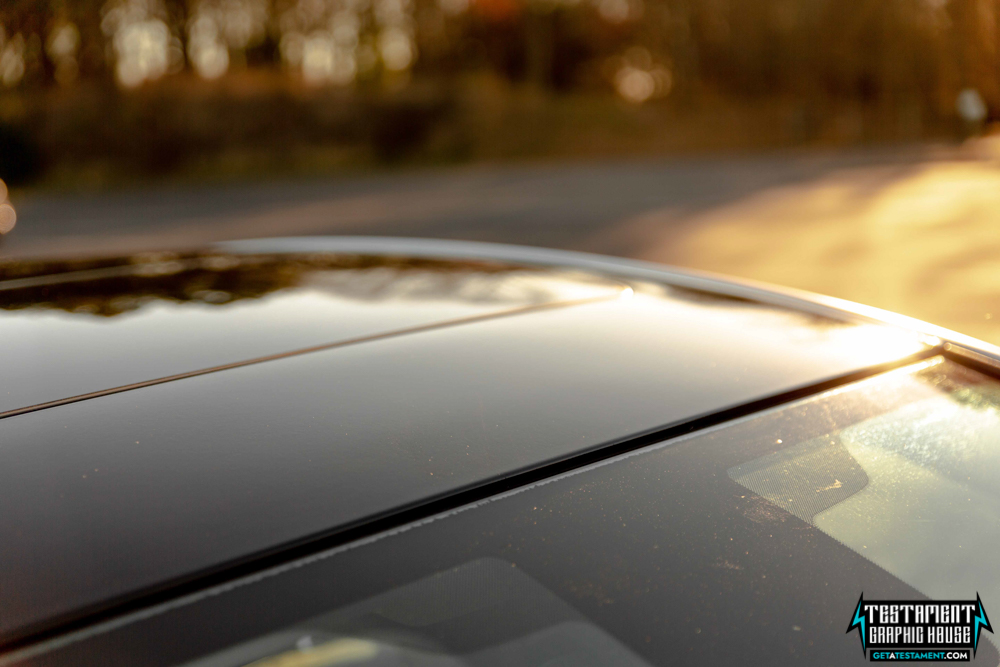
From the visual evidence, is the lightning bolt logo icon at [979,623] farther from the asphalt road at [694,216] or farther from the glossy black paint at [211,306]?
the asphalt road at [694,216]

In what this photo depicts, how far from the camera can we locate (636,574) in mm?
862

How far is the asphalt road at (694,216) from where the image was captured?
7.78m

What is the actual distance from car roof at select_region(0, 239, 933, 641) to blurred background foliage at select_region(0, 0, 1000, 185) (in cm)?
2047

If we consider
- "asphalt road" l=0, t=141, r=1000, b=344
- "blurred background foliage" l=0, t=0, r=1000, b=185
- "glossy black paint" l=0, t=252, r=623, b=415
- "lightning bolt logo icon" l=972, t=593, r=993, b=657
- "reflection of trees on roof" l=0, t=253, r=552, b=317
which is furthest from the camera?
"blurred background foliage" l=0, t=0, r=1000, b=185

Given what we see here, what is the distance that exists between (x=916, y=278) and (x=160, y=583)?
7.74 meters

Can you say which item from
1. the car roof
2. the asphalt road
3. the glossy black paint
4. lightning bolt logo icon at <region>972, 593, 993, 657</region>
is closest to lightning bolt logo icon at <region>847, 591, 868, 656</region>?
lightning bolt logo icon at <region>972, 593, 993, 657</region>

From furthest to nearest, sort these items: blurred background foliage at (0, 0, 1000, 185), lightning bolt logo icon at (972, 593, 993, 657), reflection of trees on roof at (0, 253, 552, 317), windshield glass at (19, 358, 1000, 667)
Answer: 1. blurred background foliage at (0, 0, 1000, 185)
2. reflection of trees on roof at (0, 253, 552, 317)
3. lightning bolt logo icon at (972, 593, 993, 657)
4. windshield glass at (19, 358, 1000, 667)

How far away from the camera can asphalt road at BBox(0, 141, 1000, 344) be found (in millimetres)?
7777

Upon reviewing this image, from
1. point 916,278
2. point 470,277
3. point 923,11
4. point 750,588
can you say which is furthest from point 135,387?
point 923,11

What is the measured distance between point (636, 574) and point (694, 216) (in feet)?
39.1

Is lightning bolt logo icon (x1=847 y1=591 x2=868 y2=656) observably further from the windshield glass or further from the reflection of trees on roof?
the reflection of trees on roof

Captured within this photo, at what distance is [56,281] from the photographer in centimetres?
183

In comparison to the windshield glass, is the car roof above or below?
above

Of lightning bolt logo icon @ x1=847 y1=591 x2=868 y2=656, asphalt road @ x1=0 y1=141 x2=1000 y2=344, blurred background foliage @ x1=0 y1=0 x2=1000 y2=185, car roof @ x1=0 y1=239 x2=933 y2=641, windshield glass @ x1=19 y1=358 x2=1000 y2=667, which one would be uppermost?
blurred background foliage @ x1=0 y1=0 x2=1000 y2=185
